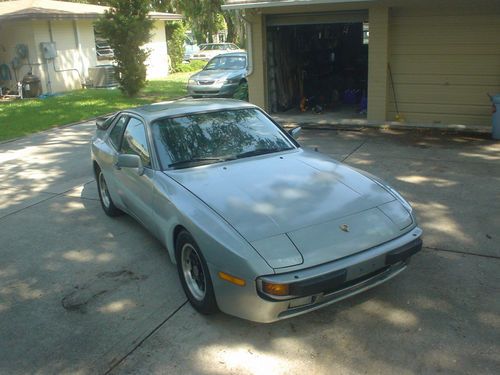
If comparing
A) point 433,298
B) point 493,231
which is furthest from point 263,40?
point 433,298

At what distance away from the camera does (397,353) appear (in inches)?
129

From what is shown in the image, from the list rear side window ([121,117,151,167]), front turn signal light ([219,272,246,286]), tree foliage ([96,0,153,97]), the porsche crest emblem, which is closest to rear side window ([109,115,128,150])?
rear side window ([121,117,151,167])

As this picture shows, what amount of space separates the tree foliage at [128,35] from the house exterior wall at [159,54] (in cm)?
781

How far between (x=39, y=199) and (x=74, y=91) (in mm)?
14724

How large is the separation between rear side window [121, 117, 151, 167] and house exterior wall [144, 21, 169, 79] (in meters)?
20.6

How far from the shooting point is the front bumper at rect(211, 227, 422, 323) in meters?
3.20

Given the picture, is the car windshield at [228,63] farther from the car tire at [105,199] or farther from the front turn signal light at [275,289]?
the front turn signal light at [275,289]

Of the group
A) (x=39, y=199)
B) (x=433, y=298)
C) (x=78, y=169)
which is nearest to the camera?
(x=433, y=298)

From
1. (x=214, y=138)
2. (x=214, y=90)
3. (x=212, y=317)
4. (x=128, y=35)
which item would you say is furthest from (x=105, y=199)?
(x=128, y=35)

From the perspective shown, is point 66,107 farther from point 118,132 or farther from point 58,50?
point 118,132

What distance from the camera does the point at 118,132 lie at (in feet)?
18.5

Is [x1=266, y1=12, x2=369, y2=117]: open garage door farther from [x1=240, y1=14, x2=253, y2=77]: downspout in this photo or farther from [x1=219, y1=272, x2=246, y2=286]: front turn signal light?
[x1=219, y1=272, x2=246, y2=286]: front turn signal light

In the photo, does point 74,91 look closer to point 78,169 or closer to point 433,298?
point 78,169

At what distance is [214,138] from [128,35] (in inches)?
525
